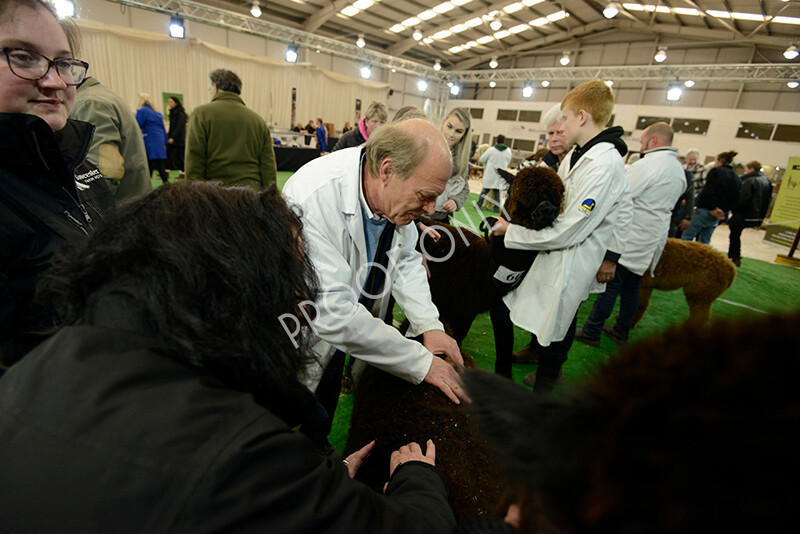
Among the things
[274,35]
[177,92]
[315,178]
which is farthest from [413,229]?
[177,92]

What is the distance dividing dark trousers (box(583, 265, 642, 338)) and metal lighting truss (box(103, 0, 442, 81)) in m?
15.4

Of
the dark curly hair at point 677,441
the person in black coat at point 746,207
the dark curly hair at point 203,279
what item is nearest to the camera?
the dark curly hair at point 677,441

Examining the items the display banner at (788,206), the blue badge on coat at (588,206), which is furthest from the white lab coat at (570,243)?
the display banner at (788,206)

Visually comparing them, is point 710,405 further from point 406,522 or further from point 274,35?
point 274,35

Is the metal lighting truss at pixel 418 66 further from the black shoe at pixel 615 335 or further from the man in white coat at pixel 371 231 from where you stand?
the black shoe at pixel 615 335

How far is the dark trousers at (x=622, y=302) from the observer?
3.70 metres

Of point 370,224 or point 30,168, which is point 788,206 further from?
point 30,168

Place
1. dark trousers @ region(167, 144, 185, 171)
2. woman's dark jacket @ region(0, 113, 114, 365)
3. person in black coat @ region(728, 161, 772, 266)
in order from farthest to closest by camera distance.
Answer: dark trousers @ region(167, 144, 185, 171) < person in black coat @ region(728, 161, 772, 266) < woman's dark jacket @ region(0, 113, 114, 365)

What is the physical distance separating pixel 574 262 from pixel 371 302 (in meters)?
1.31

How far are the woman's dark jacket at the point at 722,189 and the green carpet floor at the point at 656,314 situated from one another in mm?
1461

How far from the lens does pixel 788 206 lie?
32.3 ft

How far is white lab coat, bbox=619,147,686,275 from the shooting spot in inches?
136

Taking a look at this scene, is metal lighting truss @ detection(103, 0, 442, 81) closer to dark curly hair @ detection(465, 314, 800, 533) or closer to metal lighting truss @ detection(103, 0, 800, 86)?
metal lighting truss @ detection(103, 0, 800, 86)

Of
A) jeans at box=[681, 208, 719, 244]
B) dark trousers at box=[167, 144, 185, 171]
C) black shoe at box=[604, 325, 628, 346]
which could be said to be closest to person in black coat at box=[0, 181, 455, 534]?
black shoe at box=[604, 325, 628, 346]
